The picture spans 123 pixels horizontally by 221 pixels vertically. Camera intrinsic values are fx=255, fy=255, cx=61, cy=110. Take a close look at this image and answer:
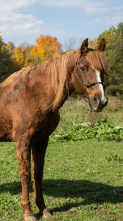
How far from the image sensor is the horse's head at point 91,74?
326cm

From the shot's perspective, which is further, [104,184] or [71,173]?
[71,173]

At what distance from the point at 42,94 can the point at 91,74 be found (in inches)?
31.0

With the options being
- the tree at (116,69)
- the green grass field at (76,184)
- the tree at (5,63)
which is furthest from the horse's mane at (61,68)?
the tree at (5,63)

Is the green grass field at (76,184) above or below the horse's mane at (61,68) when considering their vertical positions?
below

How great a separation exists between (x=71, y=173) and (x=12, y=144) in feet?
15.5

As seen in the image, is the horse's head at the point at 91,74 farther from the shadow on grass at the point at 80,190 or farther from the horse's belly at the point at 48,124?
the shadow on grass at the point at 80,190

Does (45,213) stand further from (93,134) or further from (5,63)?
(5,63)

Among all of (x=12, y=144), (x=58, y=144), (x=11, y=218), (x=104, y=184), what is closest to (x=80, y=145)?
(x=58, y=144)

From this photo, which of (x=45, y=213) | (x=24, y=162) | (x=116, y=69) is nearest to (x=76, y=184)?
(x=45, y=213)

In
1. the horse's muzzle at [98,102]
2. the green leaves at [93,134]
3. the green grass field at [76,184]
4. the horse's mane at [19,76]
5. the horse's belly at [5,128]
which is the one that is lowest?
the green leaves at [93,134]

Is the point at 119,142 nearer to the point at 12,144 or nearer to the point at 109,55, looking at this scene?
the point at 12,144

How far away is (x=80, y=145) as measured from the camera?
9477 millimetres

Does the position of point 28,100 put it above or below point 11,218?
above

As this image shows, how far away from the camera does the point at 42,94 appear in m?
3.68
